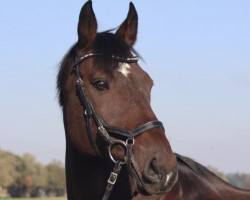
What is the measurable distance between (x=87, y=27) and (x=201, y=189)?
2437mm

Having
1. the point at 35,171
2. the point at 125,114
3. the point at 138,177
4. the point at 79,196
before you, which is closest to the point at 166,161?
the point at 138,177

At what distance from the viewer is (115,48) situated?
595 cm

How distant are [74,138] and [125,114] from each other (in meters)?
0.76

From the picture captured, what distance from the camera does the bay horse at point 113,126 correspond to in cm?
524

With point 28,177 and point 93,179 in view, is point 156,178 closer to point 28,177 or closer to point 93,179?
point 93,179

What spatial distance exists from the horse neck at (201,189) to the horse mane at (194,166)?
2cm

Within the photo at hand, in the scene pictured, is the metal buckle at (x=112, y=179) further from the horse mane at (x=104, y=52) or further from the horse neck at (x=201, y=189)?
the horse mane at (x=104, y=52)

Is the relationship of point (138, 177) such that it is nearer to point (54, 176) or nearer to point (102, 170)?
point (102, 170)

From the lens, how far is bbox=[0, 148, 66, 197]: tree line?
89.6 metres

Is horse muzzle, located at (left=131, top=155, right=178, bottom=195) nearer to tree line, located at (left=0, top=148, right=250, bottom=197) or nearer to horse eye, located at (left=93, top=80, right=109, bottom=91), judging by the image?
horse eye, located at (left=93, top=80, right=109, bottom=91)

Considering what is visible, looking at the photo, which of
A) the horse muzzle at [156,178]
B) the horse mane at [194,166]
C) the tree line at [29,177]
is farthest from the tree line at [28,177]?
the horse muzzle at [156,178]

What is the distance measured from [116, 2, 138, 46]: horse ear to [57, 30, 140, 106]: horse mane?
30cm

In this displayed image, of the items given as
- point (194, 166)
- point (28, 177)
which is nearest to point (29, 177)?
point (28, 177)

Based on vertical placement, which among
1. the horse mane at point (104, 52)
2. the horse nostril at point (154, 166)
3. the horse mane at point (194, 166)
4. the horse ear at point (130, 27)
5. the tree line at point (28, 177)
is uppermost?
the horse ear at point (130, 27)
